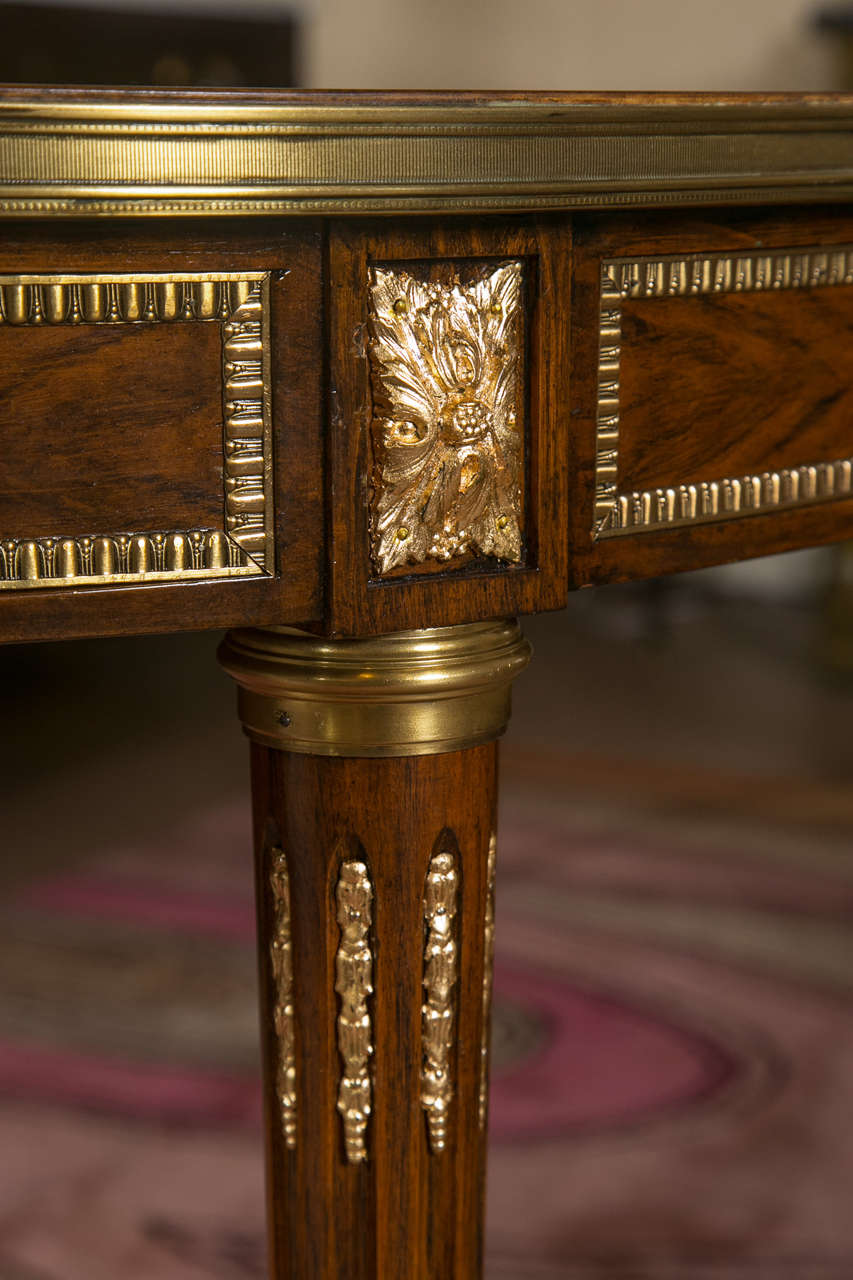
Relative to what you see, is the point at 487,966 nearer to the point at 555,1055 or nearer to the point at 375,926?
the point at 375,926

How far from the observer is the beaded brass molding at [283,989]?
2.08 ft

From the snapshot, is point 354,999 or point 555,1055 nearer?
point 354,999

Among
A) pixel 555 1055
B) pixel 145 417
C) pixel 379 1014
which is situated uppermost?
pixel 145 417

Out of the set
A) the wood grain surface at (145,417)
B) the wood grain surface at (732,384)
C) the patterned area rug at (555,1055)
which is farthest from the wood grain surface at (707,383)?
the patterned area rug at (555,1055)

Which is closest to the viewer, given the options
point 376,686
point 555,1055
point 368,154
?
point 368,154

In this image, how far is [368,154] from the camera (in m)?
0.49

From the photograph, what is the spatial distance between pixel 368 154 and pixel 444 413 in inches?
3.5

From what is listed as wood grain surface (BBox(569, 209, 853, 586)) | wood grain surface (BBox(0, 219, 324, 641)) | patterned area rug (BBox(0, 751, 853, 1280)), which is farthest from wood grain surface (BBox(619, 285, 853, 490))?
patterned area rug (BBox(0, 751, 853, 1280))

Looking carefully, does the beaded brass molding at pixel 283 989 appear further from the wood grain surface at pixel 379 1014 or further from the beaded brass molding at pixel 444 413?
the beaded brass molding at pixel 444 413

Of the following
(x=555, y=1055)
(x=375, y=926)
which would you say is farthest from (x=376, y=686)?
(x=555, y=1055)

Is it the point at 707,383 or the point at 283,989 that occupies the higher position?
the point at 707,383

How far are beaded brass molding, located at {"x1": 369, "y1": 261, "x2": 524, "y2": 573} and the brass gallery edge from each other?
0.03 metres

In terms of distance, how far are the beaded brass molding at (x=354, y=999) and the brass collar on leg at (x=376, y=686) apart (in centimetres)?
5

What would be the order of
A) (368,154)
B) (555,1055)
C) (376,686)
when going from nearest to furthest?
(368,154), (376,686), (555,1055)
